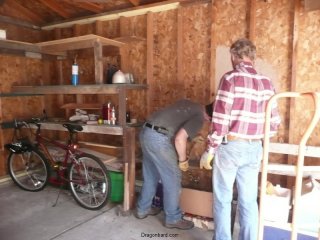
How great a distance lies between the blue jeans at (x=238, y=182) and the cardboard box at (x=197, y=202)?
0.60m

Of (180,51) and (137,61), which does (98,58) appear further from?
(180,51)

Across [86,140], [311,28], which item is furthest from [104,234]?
[311,28]

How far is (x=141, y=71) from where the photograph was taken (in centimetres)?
366

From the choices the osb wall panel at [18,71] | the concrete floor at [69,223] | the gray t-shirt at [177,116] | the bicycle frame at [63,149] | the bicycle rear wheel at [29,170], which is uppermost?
the osb wall panel at [18,71]

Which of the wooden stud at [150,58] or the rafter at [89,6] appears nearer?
the wooden stud at [150,58]

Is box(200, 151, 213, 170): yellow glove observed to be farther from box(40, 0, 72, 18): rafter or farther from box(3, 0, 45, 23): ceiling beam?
box(3, 0, 45, 23): ceiling beam

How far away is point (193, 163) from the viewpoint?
10.5ft

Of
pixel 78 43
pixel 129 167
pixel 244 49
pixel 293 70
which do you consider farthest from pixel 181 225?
pixel 78 43

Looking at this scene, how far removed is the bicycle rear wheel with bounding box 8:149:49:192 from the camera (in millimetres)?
3819

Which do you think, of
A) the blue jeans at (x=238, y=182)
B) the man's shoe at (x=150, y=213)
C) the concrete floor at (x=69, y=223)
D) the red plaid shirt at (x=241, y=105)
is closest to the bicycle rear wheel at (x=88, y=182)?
the concrete floor at (x=69, y=223)

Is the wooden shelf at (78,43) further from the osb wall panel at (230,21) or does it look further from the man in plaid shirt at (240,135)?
the man in plaid shirt at (240,135)

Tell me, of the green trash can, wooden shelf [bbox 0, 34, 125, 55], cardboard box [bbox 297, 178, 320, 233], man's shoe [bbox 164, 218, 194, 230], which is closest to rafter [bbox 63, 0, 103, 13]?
wooden shelf [bbox 0, 34, 125, 55]

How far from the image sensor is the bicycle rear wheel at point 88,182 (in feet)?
10.4

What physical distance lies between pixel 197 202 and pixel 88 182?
4.11 feet
